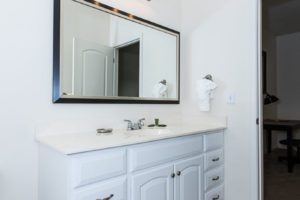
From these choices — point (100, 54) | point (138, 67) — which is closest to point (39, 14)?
point (100, 54)

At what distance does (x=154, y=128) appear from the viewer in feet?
6.86

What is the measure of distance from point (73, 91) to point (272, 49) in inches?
186

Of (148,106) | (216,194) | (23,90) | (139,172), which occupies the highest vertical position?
(23,90)

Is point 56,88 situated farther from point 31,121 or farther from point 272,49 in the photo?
point 272,49

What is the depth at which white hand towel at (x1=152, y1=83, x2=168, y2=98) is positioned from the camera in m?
2.33

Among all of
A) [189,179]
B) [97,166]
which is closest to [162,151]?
[189,179]

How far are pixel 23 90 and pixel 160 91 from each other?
1.30m

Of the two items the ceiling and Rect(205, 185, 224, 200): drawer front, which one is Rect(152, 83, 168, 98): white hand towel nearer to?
Rect(205, 185, 224, 200): drawer front

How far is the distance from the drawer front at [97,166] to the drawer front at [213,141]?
0.91 metres

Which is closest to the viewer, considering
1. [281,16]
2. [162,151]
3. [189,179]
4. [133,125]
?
[162,151]

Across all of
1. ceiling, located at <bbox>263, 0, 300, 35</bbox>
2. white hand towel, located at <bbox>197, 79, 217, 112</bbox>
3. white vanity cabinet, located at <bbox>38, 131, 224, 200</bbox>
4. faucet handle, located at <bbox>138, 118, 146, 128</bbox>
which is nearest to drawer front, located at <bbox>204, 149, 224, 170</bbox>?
white vanity cabinet, located at <bbox>38, 131, 224, 200</bbox>

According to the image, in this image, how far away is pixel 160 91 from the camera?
7.77ft

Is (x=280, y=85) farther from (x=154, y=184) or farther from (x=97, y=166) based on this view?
(x=97, y=166)

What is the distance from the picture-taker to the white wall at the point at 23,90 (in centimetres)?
140
